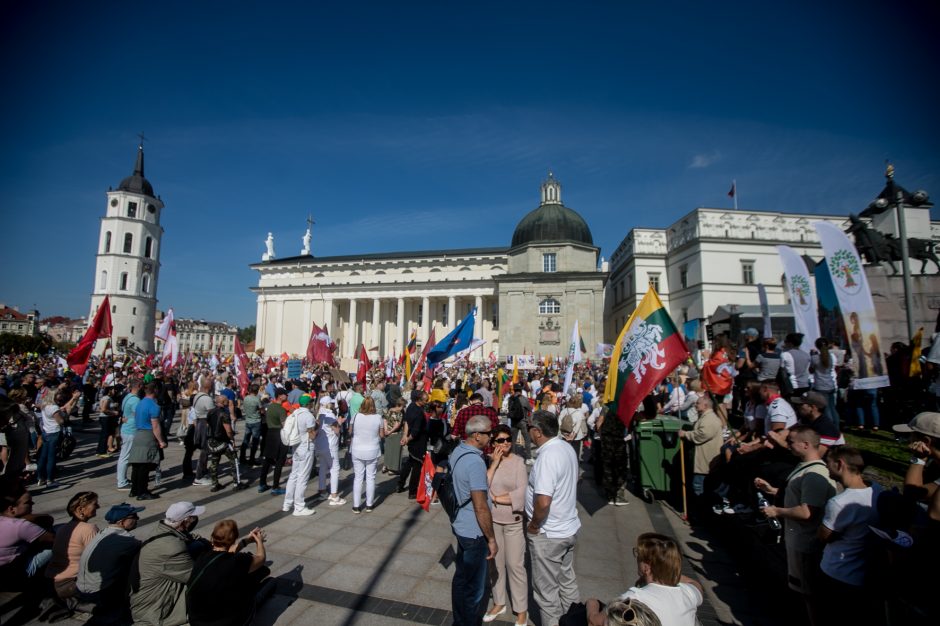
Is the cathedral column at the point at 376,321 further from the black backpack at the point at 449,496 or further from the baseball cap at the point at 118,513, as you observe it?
the black backpack at the point at 449,496

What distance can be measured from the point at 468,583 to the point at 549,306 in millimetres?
41883

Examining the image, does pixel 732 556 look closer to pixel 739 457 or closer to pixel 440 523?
pixel 739 457

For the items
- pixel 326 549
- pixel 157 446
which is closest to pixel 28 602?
pixel 326 549

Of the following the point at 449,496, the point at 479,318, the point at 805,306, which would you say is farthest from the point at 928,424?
the point at 479,318

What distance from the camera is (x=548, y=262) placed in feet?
152

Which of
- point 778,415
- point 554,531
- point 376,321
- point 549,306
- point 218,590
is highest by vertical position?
point 549,306

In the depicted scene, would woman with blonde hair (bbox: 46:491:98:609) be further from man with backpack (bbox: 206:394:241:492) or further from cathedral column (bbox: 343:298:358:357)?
cathedral column (bbox: 343:298:358:357)

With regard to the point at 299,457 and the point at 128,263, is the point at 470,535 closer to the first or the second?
the point at 299,457

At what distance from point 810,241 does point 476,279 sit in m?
34.1

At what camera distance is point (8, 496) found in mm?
4168

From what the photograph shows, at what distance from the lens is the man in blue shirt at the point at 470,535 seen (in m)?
3.46

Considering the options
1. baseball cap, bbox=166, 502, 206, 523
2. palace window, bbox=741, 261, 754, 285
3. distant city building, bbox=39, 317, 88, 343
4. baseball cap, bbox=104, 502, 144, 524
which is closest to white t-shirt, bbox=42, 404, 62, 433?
baseball cap, bbox=104, 502, 144, 524

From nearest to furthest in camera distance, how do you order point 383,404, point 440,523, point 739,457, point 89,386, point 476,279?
point 739,457 < point 440,523 < point 383,404 < point 89,386 < point 476,279

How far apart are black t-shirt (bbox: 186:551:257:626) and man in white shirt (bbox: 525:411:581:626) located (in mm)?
2285
